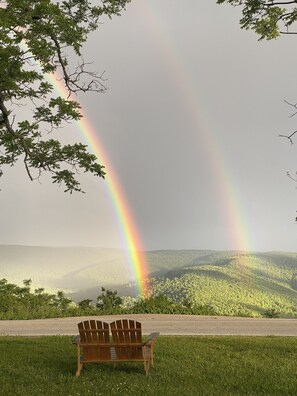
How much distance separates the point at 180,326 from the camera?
1520 centimetres

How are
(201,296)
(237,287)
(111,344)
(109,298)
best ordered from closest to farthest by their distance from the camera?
1. (111,344)
2. (109,298)
3. (201,296)
4. (237,287)

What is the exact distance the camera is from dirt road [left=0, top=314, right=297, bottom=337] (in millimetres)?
13938

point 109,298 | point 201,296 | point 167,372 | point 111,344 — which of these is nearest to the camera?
point 111,344

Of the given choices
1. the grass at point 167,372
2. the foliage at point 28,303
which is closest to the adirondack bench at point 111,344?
the grass at point 167,372

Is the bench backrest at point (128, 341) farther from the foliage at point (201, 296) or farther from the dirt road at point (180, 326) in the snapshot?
the foliage at point (201, 296)

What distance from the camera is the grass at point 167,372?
21.4ft

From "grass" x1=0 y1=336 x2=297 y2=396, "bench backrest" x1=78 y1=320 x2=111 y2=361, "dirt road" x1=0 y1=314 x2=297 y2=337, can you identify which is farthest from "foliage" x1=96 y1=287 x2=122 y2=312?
"bench backrest" x1=78 y1=320 x2=111 y2=361

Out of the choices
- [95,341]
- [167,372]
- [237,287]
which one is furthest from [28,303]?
[237,287]

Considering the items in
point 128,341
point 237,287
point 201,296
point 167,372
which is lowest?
point 237,287

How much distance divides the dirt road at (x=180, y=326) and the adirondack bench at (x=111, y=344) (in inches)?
239

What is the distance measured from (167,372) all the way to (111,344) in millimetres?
1128

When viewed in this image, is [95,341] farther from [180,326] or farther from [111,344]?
[180,326]

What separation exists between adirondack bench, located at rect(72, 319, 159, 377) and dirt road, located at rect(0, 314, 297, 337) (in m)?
6.08

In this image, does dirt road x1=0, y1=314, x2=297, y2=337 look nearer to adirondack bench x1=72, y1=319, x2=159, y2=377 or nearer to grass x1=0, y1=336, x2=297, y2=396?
grass x1=0, y1=336, x2=297, y2=396
